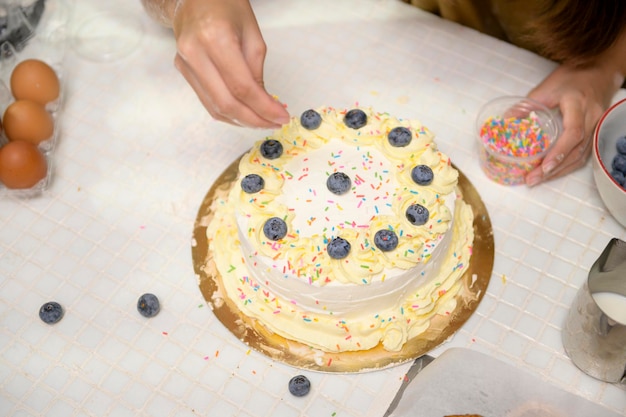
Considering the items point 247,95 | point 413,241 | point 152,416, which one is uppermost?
point 247,95

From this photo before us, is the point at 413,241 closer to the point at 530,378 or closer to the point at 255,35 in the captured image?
the point at 530,378

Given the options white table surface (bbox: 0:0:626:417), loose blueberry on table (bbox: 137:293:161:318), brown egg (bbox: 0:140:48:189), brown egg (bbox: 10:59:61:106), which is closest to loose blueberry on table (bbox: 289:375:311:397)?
white table surface (bbox: 0:0:626:417)

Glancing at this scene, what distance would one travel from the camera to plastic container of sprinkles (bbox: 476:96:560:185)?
5.48 feet

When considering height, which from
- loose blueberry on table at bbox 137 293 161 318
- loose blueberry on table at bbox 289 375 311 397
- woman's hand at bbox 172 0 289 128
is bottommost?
loose blueberry on table at bbox 289 375 311 397

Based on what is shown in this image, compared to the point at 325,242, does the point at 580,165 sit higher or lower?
lower

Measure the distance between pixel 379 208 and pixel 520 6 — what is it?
80 cm

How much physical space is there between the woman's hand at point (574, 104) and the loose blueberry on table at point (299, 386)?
722mm

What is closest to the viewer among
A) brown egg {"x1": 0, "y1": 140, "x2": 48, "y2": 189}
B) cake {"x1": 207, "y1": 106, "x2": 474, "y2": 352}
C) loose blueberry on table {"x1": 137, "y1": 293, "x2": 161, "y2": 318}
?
cake {"x1": 207, "y1": 106, "x2": 474, "y2": 352}

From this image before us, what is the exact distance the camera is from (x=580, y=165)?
173cm

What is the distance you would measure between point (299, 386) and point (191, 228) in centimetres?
49

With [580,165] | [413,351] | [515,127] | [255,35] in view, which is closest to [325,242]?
[413,351]

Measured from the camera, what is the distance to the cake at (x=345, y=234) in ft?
4.59

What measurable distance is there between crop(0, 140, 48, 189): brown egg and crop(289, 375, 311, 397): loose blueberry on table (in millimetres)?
804

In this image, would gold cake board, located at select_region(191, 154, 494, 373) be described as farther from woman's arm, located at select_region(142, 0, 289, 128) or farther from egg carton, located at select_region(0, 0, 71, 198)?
egg carton, located at select_region(0, 0, 71, 198)
